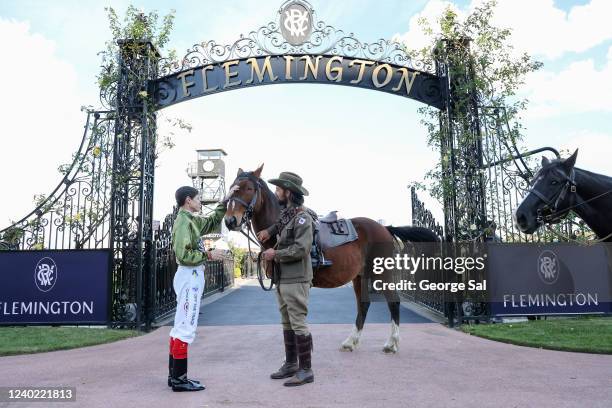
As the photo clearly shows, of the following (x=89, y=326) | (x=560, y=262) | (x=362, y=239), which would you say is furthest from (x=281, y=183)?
(x=560, y=262)

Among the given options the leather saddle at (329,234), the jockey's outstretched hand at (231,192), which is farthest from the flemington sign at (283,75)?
the jockey's outstretched hand at (231,192)

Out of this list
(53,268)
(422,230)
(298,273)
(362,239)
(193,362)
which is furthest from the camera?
(53,268)

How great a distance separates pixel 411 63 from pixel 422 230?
157 inches

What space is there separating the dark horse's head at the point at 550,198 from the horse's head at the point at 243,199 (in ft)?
9.03

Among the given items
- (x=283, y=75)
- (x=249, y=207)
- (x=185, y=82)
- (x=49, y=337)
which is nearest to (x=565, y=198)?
(x=249, y=207)

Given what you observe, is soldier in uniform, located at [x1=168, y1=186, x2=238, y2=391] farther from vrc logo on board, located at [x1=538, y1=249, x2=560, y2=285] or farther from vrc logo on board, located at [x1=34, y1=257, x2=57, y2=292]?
vrc logo on board, located at [x1=538, y1=249, x2=560, y2=285]

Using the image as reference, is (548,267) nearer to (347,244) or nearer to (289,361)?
(347,244)

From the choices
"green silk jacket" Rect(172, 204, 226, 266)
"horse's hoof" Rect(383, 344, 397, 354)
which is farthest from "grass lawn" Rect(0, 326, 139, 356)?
"horse's hoof" Rect(383, 344, 397, 354)

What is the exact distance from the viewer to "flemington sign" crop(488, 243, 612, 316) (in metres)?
8.42

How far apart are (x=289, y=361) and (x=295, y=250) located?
1287 millimetres

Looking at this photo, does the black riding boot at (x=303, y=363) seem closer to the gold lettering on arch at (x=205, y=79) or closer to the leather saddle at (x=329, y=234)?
the leather saddle at (x=329, y=234)

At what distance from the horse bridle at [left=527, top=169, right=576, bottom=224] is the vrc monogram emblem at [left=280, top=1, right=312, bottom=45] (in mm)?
5995

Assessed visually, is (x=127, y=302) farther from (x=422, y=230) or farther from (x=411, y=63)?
(x=411, y=63)

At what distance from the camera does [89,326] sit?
8477mm
